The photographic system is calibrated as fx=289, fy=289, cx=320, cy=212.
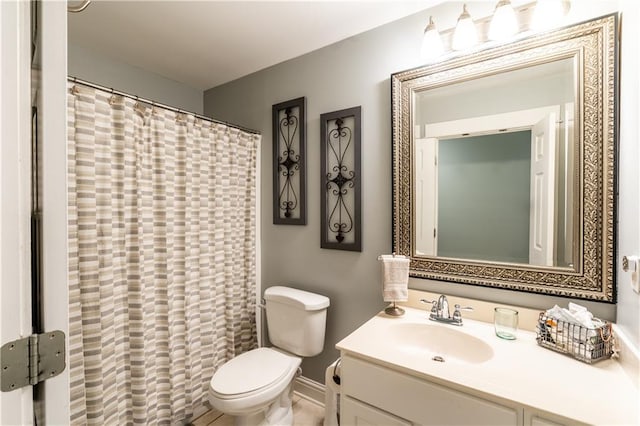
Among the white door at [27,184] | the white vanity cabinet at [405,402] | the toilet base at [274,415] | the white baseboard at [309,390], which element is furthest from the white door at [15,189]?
the white baseboard at [309,390]

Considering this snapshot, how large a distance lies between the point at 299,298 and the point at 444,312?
822 mm

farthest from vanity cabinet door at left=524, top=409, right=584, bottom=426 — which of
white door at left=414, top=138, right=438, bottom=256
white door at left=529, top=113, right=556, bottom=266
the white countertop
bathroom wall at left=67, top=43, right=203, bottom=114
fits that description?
bathroom wall at left=67, top=43, right=203, bottom=114

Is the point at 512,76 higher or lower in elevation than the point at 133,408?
higher

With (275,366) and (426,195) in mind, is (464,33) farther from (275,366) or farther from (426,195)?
(275,366)

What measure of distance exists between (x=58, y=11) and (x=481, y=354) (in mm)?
1714

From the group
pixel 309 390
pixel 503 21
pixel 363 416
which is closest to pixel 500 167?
pixel 503 21

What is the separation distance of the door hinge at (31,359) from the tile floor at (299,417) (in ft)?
5.00

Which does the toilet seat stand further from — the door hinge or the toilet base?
the door hinge

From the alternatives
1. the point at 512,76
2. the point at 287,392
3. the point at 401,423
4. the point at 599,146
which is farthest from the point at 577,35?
the point at 287,392

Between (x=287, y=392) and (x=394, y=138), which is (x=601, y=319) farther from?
(x=287, y=392)

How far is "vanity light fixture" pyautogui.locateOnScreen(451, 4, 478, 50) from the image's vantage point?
1.32m

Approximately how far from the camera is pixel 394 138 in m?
1.60

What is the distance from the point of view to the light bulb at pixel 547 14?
118 centimetres

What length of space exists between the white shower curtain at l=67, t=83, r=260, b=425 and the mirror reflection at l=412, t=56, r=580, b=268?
1.25 metres
